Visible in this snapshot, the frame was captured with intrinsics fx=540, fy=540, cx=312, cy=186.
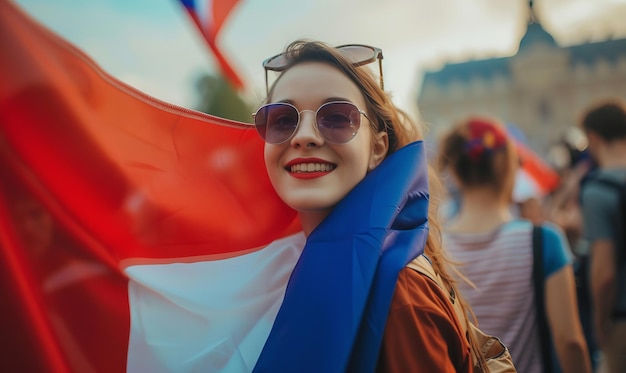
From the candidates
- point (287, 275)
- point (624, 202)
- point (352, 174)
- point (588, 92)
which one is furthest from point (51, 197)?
point (588, 92)

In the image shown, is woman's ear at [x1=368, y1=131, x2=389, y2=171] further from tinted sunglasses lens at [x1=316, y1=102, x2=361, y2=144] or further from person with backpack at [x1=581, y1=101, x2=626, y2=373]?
person with backpack at [x1=581, y1=101, x2=626, y2=373]

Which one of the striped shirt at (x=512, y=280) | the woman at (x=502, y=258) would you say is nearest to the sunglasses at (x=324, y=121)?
the striped shirt at (x=512, y=280)

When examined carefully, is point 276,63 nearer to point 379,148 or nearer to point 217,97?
point 379,148

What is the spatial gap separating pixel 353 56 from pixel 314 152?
1.05ft

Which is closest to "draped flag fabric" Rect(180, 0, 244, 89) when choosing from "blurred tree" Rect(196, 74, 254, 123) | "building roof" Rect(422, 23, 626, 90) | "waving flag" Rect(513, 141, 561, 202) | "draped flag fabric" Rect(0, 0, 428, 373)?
"draped flag fabric" Rect(0, 0, 428, 373)

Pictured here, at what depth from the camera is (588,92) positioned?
55531mm

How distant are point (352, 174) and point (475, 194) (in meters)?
1.29

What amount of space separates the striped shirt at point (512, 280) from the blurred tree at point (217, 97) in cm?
3766

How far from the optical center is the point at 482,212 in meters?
2.48

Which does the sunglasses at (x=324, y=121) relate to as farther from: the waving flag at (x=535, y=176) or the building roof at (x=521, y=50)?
the building roof at (x=521, y=50)

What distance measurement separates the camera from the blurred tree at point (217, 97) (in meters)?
40.0

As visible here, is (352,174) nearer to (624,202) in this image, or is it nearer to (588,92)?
(624,202)

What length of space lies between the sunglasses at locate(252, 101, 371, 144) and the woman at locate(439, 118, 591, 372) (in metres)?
1.09

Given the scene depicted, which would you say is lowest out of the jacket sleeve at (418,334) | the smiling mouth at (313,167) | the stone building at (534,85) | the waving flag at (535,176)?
the stone building at (534,85)
